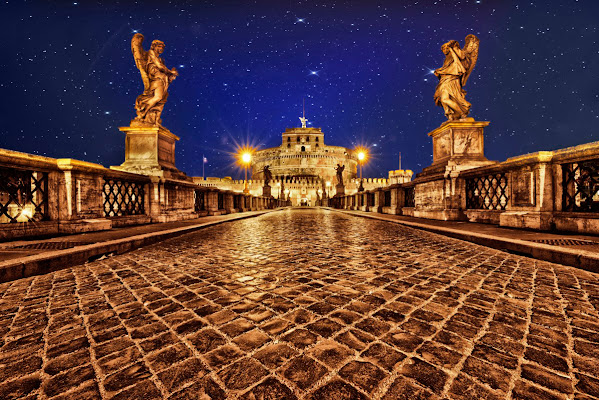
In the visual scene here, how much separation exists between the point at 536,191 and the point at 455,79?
6.07m

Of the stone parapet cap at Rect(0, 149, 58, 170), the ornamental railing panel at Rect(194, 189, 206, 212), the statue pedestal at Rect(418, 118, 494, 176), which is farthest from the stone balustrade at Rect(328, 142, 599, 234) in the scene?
the ornamental railing panel at Rect(194, 189, 206, 212)

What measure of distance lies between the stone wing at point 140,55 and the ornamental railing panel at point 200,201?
501cm

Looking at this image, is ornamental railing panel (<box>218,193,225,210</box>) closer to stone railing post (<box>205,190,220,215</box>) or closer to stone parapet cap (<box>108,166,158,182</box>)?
stone railing post (<box>205,190,220,215</box>)

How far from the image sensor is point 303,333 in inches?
68.5

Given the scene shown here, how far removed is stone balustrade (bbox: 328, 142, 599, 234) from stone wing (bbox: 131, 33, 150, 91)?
11790mm

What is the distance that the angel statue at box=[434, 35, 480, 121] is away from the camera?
9.37 m

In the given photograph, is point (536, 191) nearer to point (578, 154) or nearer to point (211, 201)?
point (578, 154)

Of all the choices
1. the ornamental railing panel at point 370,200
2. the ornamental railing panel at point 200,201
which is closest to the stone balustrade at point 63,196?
the ornamental railing panel at point 200,201

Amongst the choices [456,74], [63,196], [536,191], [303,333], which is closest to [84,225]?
[63,196]

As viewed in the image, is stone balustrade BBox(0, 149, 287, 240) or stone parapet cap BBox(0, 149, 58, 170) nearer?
stone parapet cap BBox(0, 149, 58, 170)

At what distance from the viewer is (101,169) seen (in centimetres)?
620

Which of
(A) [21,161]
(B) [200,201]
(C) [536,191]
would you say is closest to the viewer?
(A) [21,161]

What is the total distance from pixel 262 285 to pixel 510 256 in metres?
3.87

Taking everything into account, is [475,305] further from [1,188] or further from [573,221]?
[1,188]
